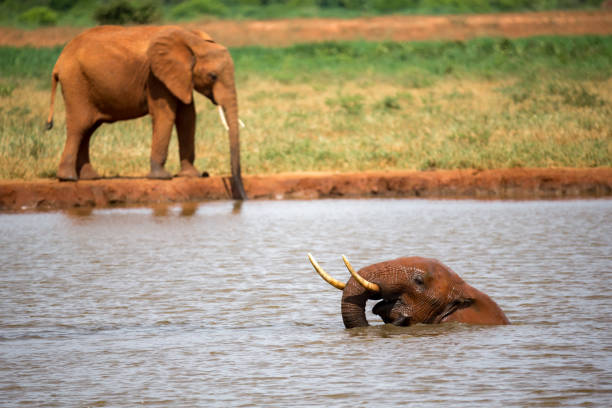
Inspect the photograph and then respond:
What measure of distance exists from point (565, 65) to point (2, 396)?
26327 mm

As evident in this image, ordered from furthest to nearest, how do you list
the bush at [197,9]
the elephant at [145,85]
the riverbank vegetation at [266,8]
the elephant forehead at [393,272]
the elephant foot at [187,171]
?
the bush at [197,9] → the riverbank vegetation at [266,8] → the elephant foot at [187,171] → the elephant at [145,85] → the elephant forehead at [393,272]

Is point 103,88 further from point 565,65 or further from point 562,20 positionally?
point 562,20

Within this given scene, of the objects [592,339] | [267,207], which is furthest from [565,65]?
[592,339]

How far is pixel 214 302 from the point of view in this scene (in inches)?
320

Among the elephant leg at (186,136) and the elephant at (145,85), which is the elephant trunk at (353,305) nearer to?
the elephant at (145,85)

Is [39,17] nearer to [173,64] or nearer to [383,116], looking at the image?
[383,116]

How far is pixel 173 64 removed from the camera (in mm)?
15438

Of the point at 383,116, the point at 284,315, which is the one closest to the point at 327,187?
the point at 383,116

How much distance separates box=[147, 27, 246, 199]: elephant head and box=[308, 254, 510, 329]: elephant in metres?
8.95

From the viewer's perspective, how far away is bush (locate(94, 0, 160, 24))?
41.5 metres

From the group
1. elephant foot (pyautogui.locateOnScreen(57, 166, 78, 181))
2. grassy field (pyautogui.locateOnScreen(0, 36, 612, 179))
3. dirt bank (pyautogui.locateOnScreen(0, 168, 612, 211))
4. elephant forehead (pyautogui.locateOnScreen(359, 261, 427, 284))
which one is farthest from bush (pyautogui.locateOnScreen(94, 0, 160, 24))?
elephant forehead (pyautogui.locateOnScreen(359, 261, 427, 284))

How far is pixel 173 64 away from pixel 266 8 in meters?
48.2

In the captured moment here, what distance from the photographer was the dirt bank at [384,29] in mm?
48531

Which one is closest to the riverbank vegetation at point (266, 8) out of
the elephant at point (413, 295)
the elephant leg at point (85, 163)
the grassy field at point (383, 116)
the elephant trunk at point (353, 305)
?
the grassy field at point (383, 116)
